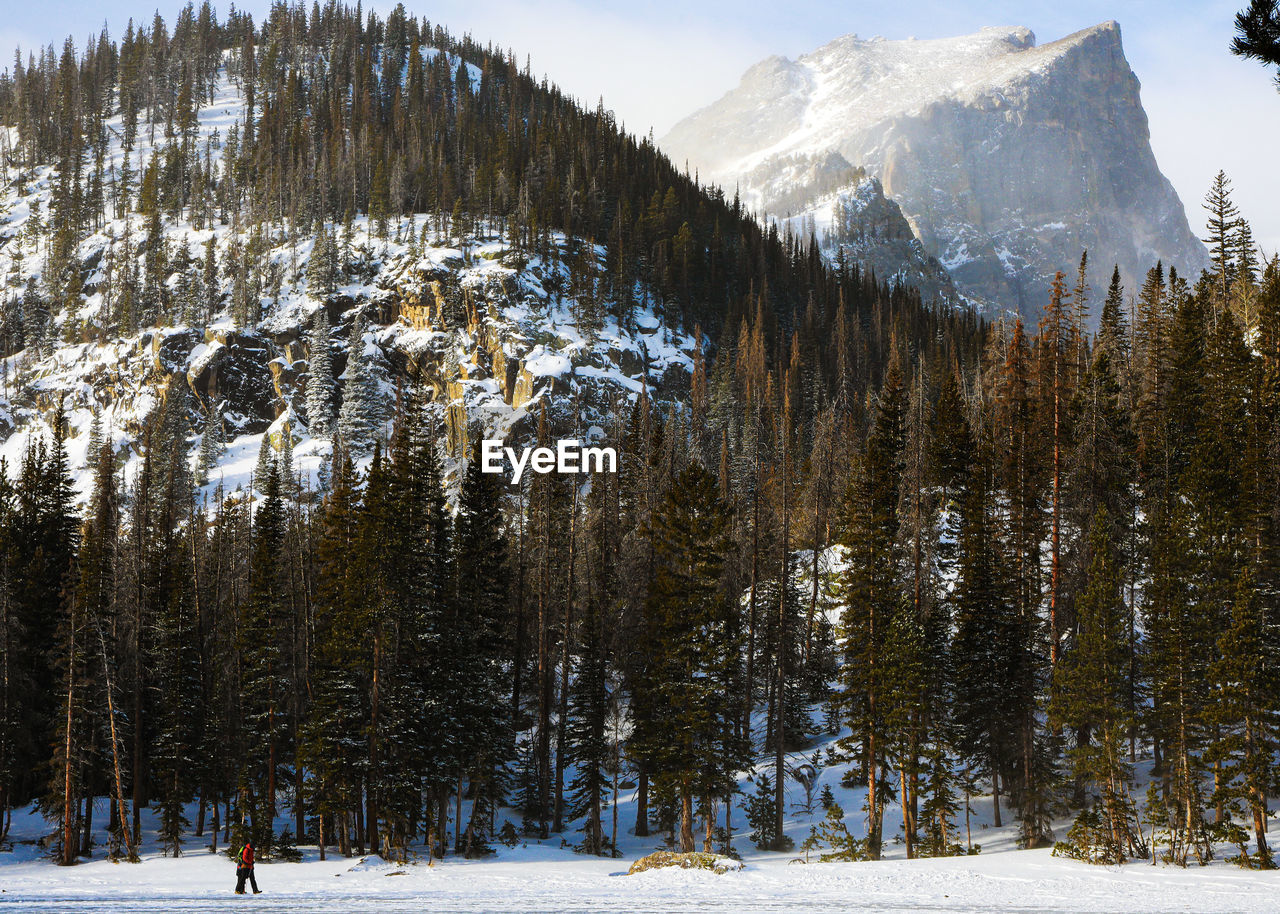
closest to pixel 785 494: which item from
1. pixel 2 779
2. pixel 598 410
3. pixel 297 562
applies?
pixel 297 562

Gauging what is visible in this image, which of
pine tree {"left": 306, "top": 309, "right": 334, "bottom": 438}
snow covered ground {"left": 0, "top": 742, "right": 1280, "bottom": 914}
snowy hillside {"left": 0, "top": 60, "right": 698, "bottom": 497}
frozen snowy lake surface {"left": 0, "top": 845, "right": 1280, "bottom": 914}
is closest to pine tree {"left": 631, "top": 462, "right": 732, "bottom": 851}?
snow covered ground {"left": 0, "top": 742, "right": 1280, "bottom": 914}

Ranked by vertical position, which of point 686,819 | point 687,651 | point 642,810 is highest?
point 687,651

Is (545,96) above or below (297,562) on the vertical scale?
above

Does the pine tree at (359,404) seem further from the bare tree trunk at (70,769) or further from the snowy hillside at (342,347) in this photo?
the bare tree trunk at (70,769)

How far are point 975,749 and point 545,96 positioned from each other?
180309mm

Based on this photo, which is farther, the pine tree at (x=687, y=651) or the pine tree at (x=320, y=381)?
the pine tree at (x=320, y=381)

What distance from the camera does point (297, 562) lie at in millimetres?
48094

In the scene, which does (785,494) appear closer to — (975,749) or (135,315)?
(975,749)

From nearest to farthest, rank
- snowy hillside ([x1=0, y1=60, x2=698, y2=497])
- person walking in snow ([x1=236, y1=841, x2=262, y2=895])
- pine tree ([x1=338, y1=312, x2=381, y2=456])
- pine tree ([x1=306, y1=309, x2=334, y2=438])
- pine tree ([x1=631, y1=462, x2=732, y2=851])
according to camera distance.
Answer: person walking in snow ([x1=236, y1=841, x2=262, y2=895]) < pine tree ([x1=631, y1=462, x2=732, y2=851]) < pine tree ([x1=338, y1=312, x2=381, y2=456]) < snowy hillside ([x1=0, y1=60, x2=698, y2=497]) < pine tree ([x1=306, y1=309, x2=334, y2=438])

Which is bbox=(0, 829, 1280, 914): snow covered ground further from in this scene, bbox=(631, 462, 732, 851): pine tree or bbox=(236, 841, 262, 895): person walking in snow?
bbox=(631, 462, 732, 851): pine tree

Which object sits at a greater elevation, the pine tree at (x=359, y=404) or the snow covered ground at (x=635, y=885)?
the pine tree at (x=359, y=404)

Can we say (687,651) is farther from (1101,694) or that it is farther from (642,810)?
(1101,694)

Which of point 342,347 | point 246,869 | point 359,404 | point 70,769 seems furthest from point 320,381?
point 246,869

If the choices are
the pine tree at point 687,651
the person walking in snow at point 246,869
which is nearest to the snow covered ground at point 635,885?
the person walking in snow at point 246,869
